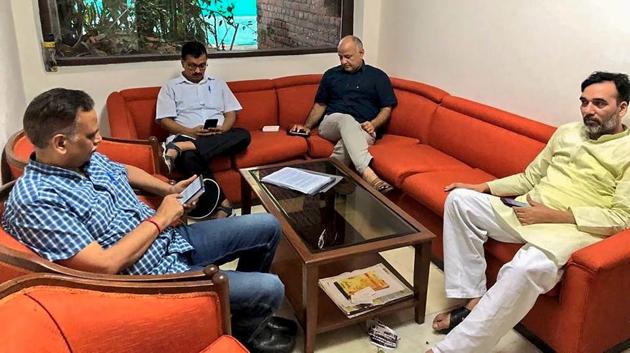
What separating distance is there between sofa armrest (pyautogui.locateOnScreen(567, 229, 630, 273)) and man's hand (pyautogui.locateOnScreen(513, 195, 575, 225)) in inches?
7.9

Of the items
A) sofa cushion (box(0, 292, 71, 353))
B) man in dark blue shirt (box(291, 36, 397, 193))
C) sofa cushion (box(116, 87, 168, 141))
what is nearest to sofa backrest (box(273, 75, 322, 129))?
man in dark blue shirt (box(291, 36, 397, 193))

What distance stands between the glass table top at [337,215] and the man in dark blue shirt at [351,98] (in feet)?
2.54

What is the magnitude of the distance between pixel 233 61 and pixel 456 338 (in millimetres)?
2818

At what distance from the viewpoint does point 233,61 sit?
3.96 m

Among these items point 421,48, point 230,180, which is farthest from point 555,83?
point 230,180

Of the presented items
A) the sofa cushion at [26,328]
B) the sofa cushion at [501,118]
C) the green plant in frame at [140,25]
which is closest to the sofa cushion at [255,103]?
the green plant in frame at [140,25]

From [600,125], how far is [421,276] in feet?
3.23

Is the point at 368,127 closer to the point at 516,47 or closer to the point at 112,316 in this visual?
the point at 516,47

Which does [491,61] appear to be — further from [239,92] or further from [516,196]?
[239,92]

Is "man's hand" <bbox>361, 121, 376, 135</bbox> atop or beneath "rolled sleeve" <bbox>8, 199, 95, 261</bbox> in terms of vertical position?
beneath

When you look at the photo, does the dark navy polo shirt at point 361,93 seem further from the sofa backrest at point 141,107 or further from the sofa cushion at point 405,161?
the sofa backrest at point 141,107

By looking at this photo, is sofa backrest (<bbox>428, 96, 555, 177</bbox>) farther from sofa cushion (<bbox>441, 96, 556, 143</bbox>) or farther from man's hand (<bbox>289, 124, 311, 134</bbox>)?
man's hand (<bbox>289, 124, 311, 134</bbox>)

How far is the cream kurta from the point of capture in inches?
76.6

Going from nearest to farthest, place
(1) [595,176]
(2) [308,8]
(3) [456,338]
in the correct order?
(3) [456,338]
(1) [595,176]
(2) [308,8]
